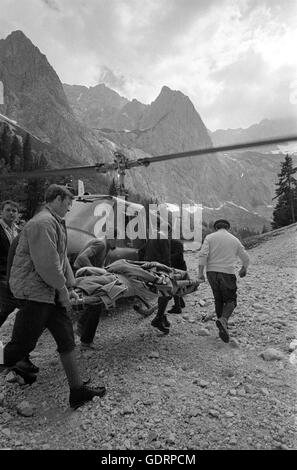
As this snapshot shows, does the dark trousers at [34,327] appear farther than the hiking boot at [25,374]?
No

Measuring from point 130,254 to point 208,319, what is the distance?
7.04 feet

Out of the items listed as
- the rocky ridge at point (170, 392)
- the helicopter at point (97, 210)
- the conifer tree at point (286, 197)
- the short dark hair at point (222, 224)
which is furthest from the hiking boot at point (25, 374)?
the conifer tree at point (286, 197)

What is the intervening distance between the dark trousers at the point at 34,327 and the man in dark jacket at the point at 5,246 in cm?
154

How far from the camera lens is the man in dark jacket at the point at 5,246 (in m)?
5.20

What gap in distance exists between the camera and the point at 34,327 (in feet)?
11.9

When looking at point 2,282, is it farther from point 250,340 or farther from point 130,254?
point 250,340

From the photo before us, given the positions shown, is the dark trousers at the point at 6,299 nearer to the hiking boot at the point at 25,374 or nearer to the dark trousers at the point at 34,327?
the hiking boot at the point at 25,374

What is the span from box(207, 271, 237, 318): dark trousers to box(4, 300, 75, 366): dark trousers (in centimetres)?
316

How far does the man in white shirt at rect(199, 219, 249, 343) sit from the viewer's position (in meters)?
6.15

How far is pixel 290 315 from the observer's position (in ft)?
23.1

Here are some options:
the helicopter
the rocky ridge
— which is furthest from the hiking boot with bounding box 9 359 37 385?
the helicopter
